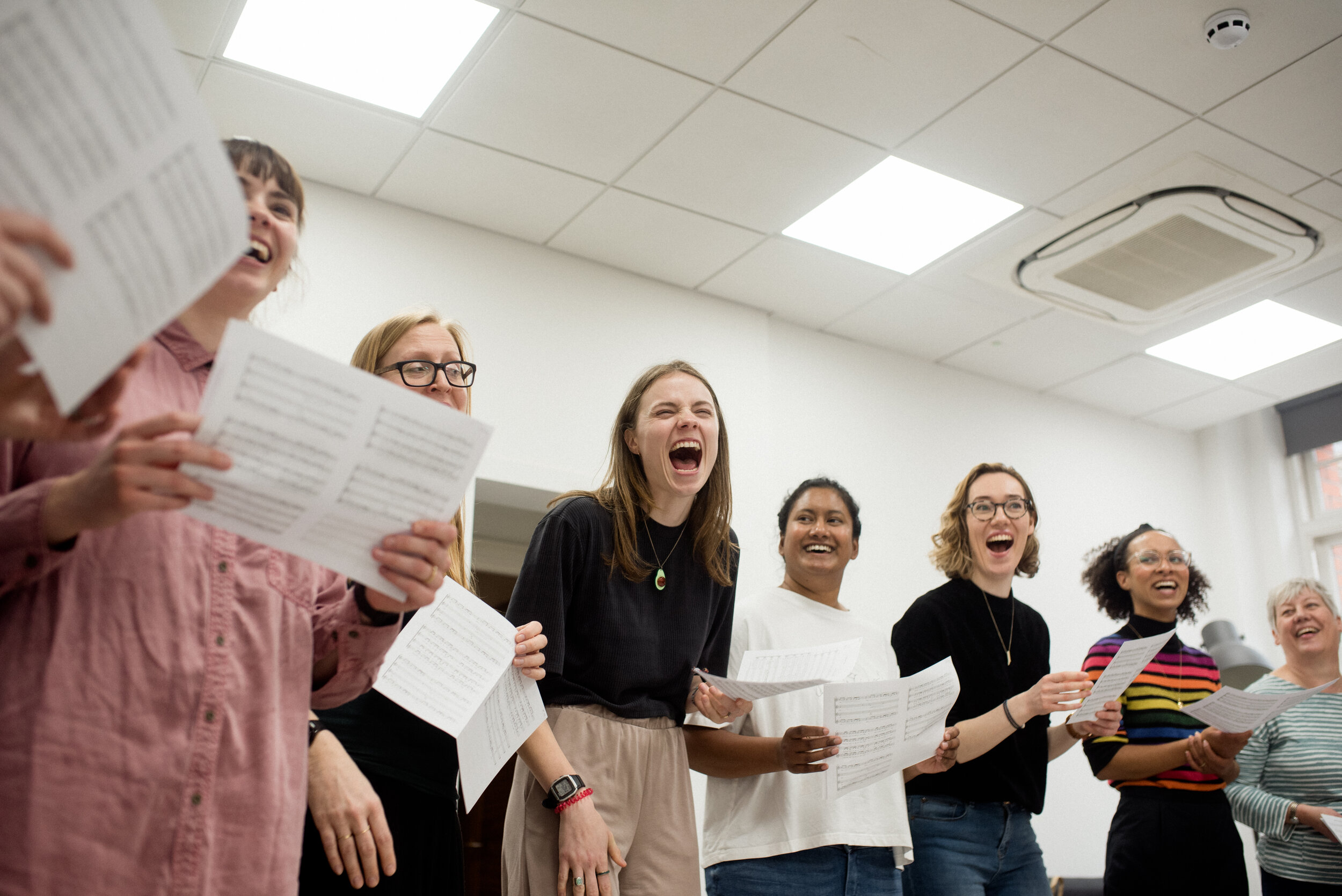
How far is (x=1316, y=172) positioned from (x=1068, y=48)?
1269 millimetres

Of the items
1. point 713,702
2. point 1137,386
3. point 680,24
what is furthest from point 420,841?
point 1137,386

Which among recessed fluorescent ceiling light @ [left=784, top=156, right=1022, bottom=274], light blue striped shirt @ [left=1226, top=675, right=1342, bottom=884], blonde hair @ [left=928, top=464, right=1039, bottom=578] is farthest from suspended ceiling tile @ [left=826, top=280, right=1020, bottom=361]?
light blue striped shirt @ [left=1226, top=675, right=1342, bottom=884]

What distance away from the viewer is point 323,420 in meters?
0.83

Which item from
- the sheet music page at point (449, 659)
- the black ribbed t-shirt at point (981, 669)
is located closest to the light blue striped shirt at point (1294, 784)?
the black ribbed t-shirt at point (981, 669)

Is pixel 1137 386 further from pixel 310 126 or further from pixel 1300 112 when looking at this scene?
pixel 310 126

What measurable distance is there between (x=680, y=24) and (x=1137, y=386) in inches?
145

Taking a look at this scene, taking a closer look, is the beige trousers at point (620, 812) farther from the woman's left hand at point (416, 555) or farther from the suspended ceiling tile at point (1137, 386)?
the suspended ceiling tile at point (1137, 386)

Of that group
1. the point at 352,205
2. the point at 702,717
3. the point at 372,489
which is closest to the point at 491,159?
the point at 352,205

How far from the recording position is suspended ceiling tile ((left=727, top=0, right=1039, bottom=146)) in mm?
2863

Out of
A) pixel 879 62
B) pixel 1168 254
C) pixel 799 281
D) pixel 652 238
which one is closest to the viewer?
pixel 879 62

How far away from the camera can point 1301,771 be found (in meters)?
3.04

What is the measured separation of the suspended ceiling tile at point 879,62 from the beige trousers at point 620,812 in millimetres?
2078

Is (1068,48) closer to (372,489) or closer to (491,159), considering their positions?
(491,159)

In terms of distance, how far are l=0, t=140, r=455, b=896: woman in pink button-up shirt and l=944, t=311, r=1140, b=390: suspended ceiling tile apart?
14.1 feet
